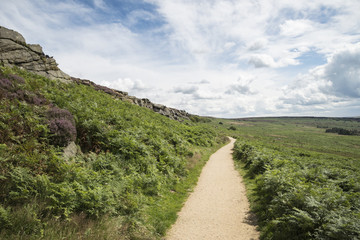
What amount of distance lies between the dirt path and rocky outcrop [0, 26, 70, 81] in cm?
2446

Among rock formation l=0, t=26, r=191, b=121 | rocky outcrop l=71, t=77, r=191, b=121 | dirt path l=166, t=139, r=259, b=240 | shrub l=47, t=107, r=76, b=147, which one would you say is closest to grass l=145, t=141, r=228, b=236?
dirt path l=166, t=139, r=259, b=240

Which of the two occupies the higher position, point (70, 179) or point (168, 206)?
point (70, 179)

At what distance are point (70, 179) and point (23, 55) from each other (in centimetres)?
2532

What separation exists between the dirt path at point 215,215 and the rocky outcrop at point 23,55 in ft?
80.3

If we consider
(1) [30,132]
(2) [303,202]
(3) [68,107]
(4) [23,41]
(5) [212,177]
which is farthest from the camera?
(4) [23,41]

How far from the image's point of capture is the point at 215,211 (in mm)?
Answer: 9281

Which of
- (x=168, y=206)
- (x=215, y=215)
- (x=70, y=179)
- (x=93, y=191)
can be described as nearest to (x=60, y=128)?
(x=70, y=179)

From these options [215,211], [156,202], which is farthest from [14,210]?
[215,211]

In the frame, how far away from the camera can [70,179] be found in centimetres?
618

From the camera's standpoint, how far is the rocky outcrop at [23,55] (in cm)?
2184

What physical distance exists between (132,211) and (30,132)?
214 inches

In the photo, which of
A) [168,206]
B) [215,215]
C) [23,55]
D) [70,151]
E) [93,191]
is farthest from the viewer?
[23,55]

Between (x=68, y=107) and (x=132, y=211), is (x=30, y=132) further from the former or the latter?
(x=132, y=211)

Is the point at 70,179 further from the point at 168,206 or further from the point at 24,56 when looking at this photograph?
the point at 24,56
